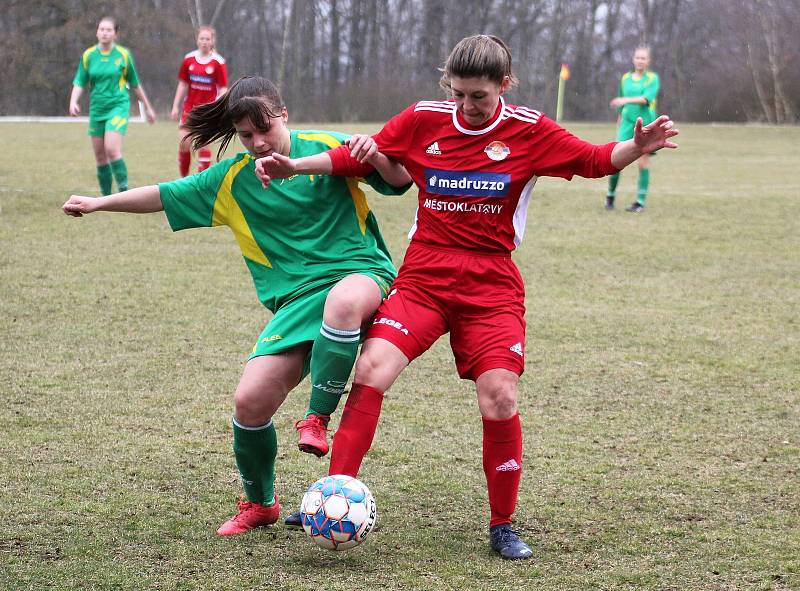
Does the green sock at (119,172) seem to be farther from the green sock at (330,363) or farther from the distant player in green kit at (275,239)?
the green sock at (330,363)

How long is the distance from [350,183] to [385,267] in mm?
314

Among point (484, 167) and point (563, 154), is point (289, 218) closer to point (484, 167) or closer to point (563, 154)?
point (484, 167)

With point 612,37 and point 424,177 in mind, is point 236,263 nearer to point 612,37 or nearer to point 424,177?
point 424,177

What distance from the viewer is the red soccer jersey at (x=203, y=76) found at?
39.0ft

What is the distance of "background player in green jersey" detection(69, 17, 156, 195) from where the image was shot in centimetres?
1118

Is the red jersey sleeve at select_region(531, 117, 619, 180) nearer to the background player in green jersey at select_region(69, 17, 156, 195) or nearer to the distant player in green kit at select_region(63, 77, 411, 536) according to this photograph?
the distant player in green kit at select_region(63, 77, 411, 536)

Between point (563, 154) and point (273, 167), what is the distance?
37.5 inches

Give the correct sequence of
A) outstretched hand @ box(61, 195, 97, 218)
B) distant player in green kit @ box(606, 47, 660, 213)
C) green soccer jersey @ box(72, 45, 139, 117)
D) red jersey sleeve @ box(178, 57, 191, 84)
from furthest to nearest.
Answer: distant player in green kit @ box(606, 47, 660, 213), red jersey sleeve @ box(178, 57, 191, 84), green soccer jersey @ box(72, 45, 139, 117), outstretched hand @ box(61, 195, 97, 218)

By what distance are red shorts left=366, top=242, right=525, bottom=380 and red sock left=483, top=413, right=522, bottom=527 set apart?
0.18 metres

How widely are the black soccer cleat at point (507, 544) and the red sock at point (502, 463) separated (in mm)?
25

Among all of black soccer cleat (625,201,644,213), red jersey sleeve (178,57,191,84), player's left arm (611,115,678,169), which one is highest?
player's left arm (611,115,678,169)

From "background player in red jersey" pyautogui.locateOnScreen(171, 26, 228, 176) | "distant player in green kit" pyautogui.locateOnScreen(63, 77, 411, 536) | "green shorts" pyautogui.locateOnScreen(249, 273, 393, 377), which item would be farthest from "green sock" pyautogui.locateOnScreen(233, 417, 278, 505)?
"background player in red jersey" pyautogui.locateOnScreen(171, 26, 228, 176)

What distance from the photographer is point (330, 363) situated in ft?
11.4

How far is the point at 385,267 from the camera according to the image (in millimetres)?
3814
